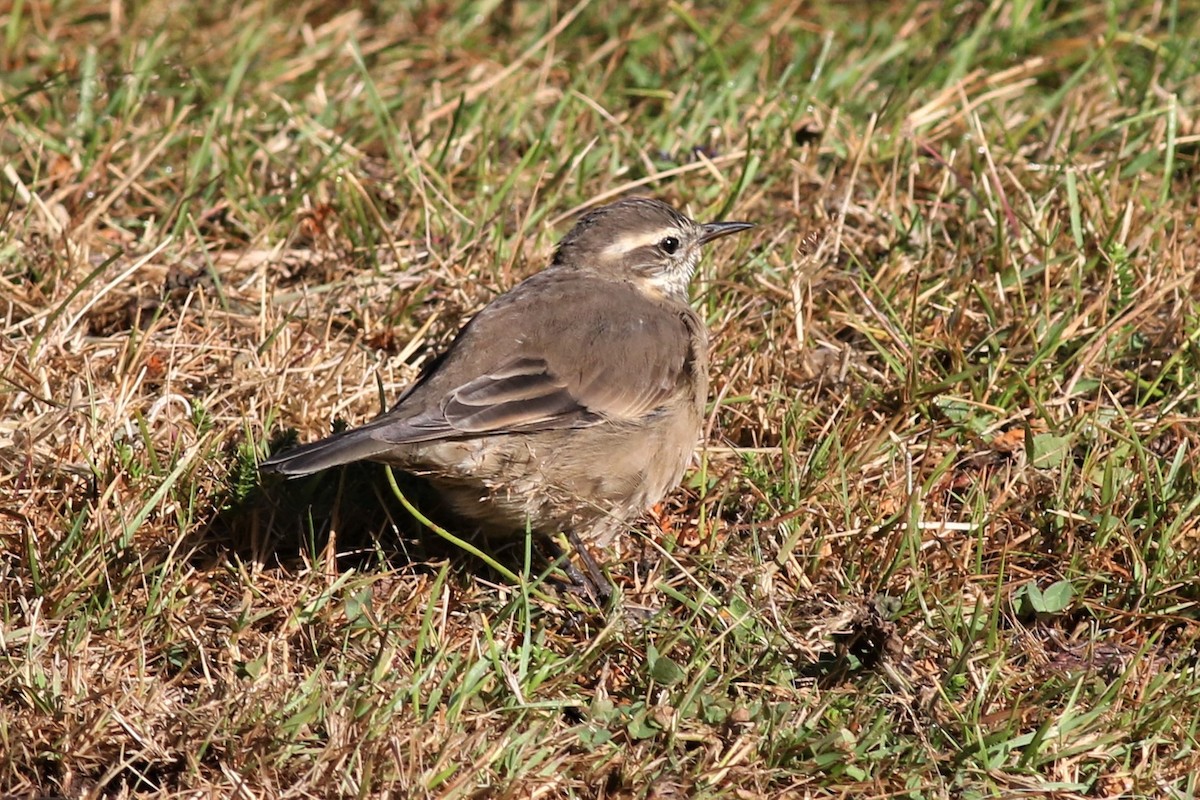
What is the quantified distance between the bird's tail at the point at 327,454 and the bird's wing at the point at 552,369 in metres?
A: 0.07

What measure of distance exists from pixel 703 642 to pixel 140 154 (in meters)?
4.28

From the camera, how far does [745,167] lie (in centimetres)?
782

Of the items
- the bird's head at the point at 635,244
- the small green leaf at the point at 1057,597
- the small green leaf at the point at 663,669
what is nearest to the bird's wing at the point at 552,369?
the bird's head at the point at 635,244

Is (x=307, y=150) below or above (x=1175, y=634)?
above

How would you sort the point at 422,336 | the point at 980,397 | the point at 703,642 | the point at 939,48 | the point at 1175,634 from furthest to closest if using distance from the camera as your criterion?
the point at 939,48
the point at 422,336
the point at 980,397
the point at 1175,634
the point at 703,642

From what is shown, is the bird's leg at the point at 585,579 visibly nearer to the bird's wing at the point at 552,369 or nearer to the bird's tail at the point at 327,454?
the bird's wing at the point at 552,369

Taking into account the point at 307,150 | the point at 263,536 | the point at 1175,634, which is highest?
the point at 307,150

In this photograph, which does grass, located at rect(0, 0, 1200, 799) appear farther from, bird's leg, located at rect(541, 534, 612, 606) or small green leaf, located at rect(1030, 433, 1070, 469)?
bird's leg, located at rect(541, 534, 612, 606)

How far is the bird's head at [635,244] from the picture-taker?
22.5 feet

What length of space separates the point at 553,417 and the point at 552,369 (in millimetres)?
236

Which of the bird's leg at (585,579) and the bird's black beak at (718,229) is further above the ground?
the bird's black beak at (718,229)

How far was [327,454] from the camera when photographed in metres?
5.23

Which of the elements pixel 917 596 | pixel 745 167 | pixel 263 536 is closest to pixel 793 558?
pixel 917 596

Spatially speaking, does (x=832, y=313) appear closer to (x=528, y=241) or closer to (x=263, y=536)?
(x=528, y=241)
